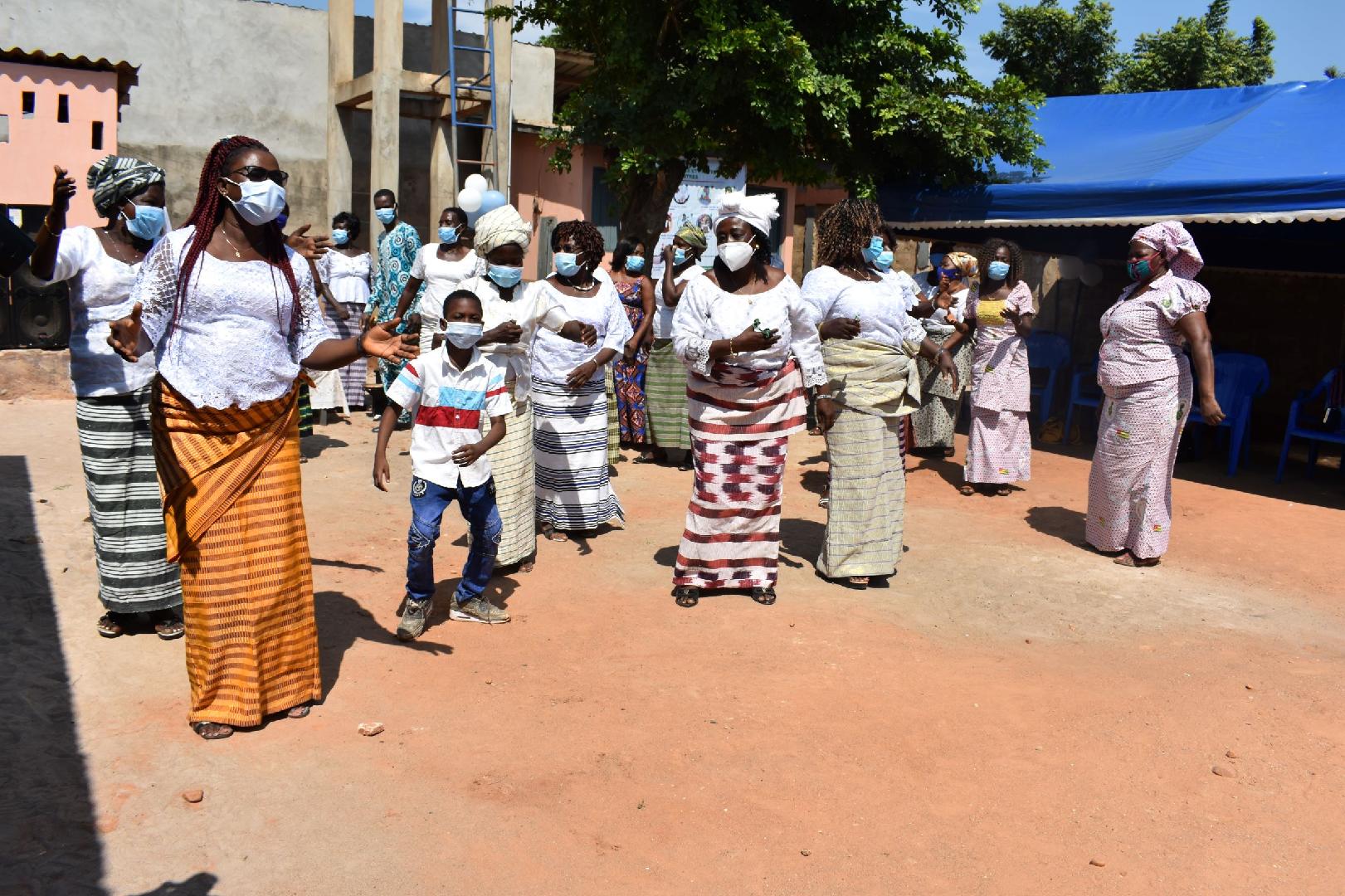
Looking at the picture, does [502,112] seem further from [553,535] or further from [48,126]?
[553,535]

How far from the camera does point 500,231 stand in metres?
5.99

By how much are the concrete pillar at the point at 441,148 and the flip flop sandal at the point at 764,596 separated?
1085 cm

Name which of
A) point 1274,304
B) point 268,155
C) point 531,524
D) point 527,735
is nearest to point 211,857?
point 527,735

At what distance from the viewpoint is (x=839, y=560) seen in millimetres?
6480

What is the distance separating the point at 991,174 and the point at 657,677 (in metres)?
8.14

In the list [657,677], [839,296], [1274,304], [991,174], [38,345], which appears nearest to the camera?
[657,677]

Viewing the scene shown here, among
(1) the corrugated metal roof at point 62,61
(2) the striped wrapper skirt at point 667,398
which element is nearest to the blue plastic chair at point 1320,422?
(2) the striped wrapper skirt at point 667,398

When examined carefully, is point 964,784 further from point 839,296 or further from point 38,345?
point 38,345

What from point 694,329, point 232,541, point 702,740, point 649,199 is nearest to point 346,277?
point 649,199

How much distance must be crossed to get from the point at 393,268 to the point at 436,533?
5.11 metres

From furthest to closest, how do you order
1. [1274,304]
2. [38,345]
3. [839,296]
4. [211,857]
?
[1274,304]
[38,345]
[839,296]
[211,857]

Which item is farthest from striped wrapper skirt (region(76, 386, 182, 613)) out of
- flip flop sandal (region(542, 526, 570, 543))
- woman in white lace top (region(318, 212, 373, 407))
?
woman in white lace top (region(318, 212, 373, 407))

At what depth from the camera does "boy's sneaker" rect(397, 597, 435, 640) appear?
5.29m

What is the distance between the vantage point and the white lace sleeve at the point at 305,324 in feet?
14.4
